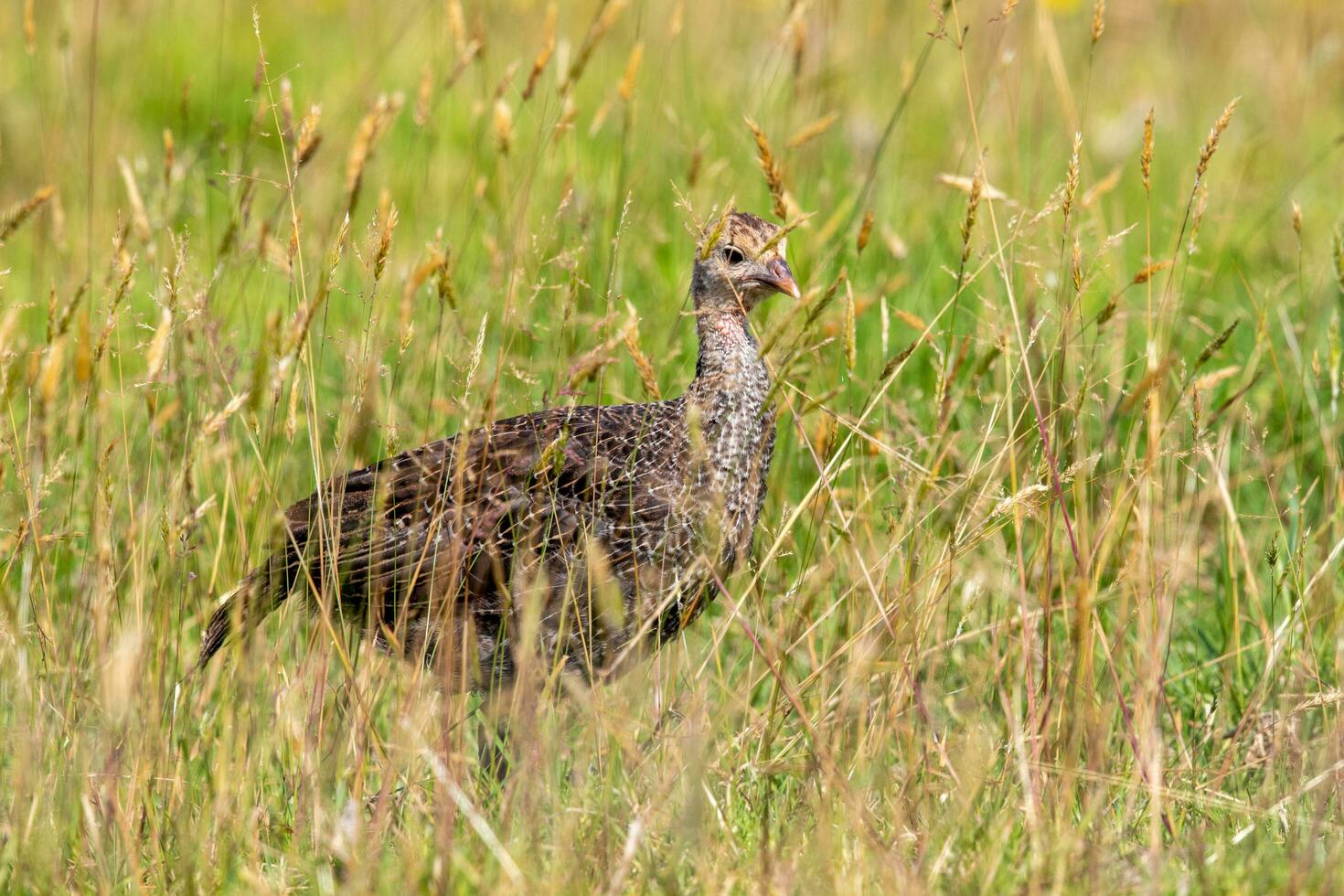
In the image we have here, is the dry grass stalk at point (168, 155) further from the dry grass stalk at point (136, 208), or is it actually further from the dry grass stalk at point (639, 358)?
the dry grass stalk at point (639, 358)

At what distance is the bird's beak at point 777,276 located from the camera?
433cm

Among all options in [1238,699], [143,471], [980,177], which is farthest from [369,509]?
[1238,699]

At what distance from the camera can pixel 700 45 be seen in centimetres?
930

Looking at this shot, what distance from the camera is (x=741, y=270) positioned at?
4395 millimetres

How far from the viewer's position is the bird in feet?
13.1

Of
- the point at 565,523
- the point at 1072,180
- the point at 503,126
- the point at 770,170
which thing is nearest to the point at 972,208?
the point at 1072,180

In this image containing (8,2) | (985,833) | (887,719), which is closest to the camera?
(985,833)

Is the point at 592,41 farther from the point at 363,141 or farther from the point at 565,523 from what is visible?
the point at 565,523

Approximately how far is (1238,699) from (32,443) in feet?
9.78

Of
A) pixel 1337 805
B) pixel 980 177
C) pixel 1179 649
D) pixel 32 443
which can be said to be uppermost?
pixel 980 177

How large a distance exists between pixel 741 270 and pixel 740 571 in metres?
1.05

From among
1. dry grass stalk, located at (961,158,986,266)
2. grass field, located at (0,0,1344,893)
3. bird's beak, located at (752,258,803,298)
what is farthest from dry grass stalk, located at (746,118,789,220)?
bird's beak, located at (752,258,803,298)

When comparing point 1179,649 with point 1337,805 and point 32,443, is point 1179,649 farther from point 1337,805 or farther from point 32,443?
point 32,443

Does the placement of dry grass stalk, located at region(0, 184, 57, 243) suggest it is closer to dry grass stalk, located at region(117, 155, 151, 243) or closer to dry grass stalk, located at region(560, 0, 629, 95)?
dry grass stalk, located at region(117, 155, 151, 243)
